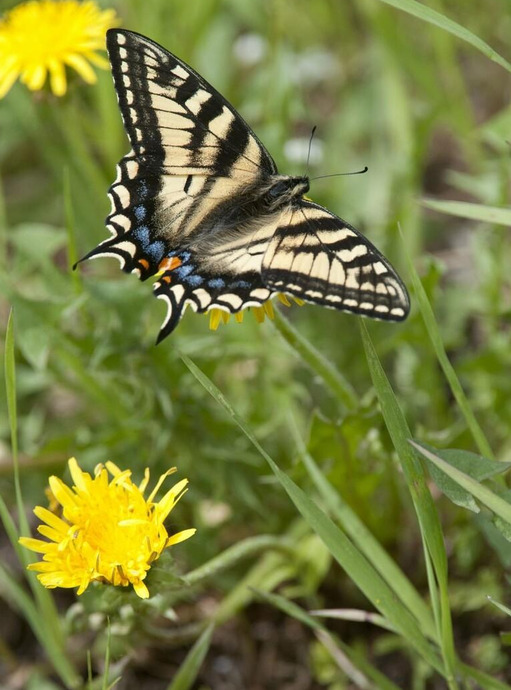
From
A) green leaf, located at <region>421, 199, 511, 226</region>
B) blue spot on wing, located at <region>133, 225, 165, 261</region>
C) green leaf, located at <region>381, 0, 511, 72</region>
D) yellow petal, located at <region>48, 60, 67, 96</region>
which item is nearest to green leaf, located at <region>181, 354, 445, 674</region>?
blue spot on wing, located at <region>133, 225, 165, 261</region>

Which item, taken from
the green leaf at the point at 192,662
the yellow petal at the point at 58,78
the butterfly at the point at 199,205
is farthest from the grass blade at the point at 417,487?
the yellow petal at the point at 58,78

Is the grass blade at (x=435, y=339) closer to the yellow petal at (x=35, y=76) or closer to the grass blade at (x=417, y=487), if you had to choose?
the grass blade at (x=417, y=487)

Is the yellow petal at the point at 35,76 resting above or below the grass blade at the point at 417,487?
above

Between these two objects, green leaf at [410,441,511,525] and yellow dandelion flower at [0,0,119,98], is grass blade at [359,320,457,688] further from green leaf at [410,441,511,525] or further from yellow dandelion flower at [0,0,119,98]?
yellow dandelion flower at [0,0,119,98]

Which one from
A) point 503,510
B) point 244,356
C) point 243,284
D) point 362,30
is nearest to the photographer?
point 503,510

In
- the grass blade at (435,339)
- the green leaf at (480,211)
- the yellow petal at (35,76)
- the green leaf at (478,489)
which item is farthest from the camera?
the yellow petal at (35,76)

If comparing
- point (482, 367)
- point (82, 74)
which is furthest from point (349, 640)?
point (82, 74)

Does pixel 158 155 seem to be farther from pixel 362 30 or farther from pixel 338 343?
pixel 362 30
